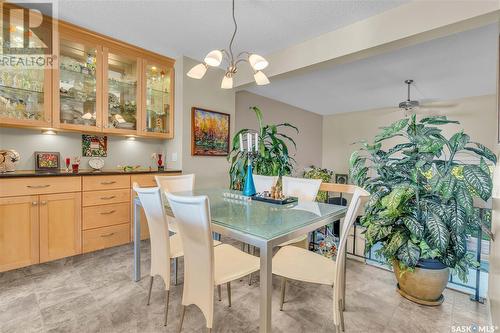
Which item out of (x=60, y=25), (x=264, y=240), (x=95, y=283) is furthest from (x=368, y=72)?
(x=95, y=283)

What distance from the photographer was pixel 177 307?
1.76 metres

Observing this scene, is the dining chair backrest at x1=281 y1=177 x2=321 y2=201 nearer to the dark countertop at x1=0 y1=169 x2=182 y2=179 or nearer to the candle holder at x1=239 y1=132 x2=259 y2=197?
the candle holder at x1=239 y1=132 x2=259 y2=197

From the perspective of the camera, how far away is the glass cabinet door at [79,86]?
2.61 m

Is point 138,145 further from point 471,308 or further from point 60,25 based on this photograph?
point 471,308

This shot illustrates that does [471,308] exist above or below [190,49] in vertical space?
below

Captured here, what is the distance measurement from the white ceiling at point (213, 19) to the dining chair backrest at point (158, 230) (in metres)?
1.77

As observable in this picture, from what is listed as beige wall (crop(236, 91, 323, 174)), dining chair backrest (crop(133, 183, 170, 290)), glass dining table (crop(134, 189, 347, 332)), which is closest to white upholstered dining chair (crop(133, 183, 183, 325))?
dining chair backrest (crop(133, 183, 170, 290))

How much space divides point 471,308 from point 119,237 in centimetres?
348

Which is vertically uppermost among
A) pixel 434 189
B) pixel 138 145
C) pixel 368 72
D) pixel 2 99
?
pixel 368 72

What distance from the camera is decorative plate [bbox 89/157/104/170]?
2988 millimetres

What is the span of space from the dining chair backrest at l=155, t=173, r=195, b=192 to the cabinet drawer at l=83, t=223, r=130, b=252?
94cm

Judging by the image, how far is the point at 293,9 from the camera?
2.23 m

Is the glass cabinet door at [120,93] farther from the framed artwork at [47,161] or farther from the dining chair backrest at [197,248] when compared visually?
the dining chair backrest at [197,248]

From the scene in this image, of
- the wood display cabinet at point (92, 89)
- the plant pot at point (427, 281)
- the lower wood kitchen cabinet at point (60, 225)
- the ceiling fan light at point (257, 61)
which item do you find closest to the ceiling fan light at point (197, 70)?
the ceiling fan light at point (257, 61)
